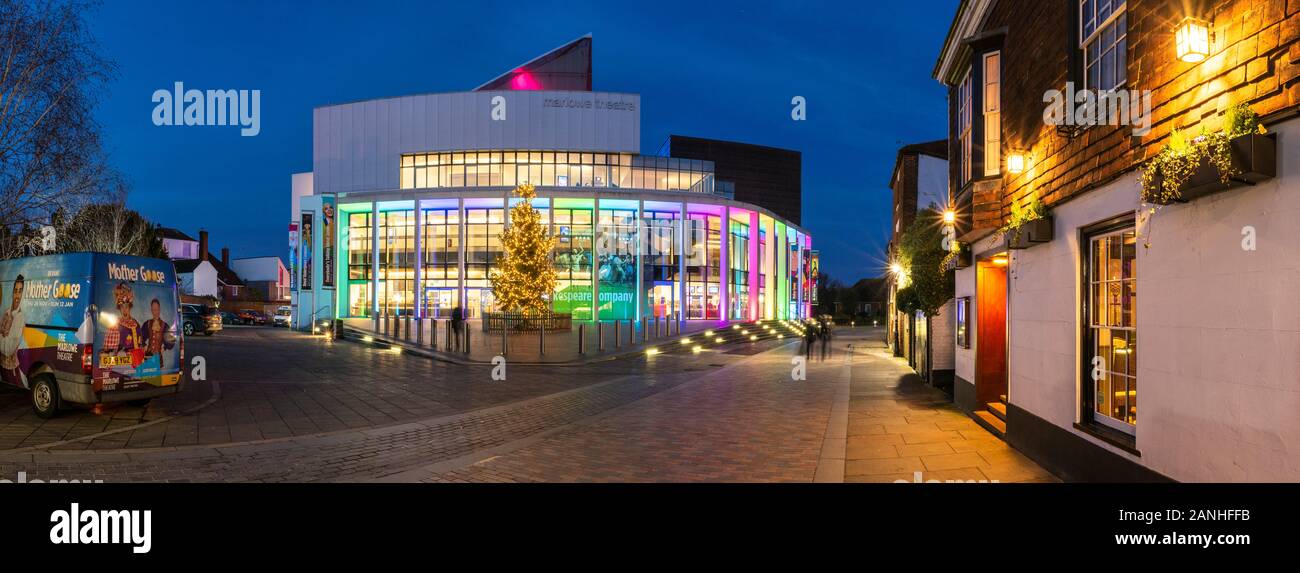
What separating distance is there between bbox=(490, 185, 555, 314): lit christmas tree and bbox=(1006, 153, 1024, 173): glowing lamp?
78.8 feet

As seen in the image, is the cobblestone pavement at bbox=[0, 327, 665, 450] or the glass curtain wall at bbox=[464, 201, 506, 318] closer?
the cobblestone pavement at bbox=[0, 327, 665, 450]

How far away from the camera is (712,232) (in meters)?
47.2

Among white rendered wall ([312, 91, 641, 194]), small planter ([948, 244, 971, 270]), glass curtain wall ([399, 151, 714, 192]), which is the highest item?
white rendered wall ([312, 91, 641, 194])

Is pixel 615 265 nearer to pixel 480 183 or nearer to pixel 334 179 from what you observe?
pixel 480 183

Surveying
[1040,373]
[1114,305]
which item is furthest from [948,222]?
[1114,305]

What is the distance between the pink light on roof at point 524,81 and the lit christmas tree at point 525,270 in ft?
83.9

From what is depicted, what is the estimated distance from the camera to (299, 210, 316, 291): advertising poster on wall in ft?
152

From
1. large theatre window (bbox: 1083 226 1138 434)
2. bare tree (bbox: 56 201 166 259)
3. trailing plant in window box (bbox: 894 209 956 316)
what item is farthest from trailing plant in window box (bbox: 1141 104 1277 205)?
bare tree (bbox: 56 201 166 259)

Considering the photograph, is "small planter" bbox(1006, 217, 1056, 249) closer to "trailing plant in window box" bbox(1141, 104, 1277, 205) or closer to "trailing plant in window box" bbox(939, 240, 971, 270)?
"trailing plant in window box" bbox(1141, 104, 1277, 205)

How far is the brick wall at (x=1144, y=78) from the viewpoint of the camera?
399cm

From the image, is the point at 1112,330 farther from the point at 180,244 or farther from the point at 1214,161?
the point at 180,244

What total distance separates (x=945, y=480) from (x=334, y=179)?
53.9 metres

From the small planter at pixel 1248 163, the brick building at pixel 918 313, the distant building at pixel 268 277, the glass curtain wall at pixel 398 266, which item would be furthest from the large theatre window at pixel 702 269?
the distant building at pixel 268 277

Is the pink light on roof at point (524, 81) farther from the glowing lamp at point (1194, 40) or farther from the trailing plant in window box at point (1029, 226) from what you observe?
the glowing lamp at point (1194, 40)
